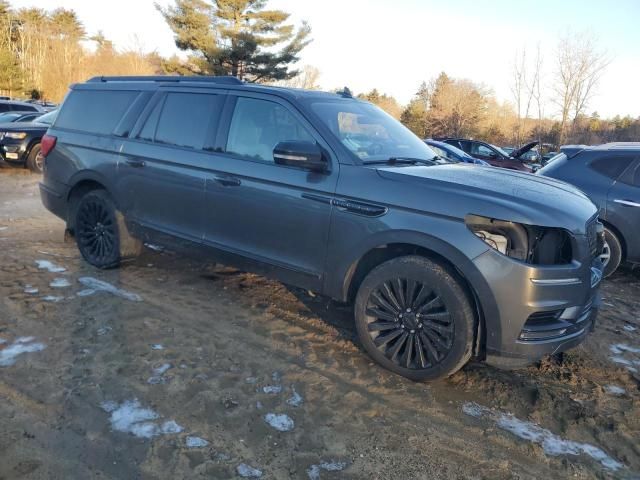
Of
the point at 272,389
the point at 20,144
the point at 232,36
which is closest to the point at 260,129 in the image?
the point at 272,389

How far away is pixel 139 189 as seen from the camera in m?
4.57

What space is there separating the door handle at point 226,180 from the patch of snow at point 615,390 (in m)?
3.03

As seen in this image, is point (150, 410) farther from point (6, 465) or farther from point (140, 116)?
point (140, 116)

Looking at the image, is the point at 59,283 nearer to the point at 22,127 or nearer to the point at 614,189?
the point at 614,189

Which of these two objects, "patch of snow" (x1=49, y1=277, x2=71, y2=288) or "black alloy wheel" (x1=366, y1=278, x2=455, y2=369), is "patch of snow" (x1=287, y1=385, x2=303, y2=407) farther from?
"patch of snow" (x1=49, y1=277, x2=71, y2=288)

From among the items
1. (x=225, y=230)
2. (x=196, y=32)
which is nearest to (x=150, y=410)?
(x=225, y=230)

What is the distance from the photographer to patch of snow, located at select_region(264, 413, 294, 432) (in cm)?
273

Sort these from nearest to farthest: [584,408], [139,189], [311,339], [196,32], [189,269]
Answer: [584,408] → [311,339] → [139,189] → [189,269] → [196,32]

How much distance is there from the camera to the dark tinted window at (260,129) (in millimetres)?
3785

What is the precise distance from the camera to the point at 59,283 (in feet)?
15.2

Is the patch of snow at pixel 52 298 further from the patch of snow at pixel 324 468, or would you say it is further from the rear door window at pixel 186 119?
the patch of snow at pixel 324 468

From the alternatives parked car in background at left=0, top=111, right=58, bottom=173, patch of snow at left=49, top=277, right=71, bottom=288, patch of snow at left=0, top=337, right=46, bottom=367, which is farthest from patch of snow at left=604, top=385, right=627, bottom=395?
parked car in background at left=0, top=111, right=58, bottom=173

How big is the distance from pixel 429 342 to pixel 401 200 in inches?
36.8

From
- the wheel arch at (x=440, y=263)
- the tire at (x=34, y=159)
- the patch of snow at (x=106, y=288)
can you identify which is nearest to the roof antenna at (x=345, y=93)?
the wheel arch at (x=440, y=263)
